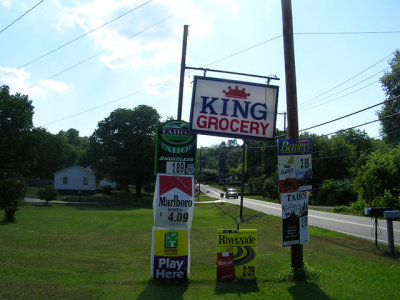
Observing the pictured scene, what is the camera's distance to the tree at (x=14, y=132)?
53003mm

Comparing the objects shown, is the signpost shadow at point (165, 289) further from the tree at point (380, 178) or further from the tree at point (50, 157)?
the tree at point (50, 157)

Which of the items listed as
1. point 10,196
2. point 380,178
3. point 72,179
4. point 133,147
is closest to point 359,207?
point 380,178

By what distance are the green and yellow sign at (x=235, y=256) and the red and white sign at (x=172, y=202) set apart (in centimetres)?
90

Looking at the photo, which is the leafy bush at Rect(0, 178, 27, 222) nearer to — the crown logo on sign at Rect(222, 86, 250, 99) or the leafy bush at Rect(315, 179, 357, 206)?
the crown logo on sign at Rect(222, 86, 250, 99)

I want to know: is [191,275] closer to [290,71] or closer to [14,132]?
[290,71]

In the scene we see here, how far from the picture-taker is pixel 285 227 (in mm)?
8336

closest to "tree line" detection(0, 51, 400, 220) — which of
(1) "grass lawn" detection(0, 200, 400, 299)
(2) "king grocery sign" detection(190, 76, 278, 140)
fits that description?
(1) "grass lawn" detection(0, 200, 400, 299)

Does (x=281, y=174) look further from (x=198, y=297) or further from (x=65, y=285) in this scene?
(x=65, y=285)

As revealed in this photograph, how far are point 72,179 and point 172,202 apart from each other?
58.8m

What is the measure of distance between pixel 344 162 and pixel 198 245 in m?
55.8

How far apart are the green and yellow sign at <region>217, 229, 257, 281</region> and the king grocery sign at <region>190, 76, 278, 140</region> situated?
248cm

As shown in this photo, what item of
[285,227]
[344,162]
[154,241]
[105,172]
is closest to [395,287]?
[285,227]

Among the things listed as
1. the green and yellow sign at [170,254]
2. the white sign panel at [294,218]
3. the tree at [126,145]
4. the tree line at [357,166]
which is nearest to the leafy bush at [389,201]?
the tree line at [357,166]

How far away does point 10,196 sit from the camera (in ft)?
76.9
